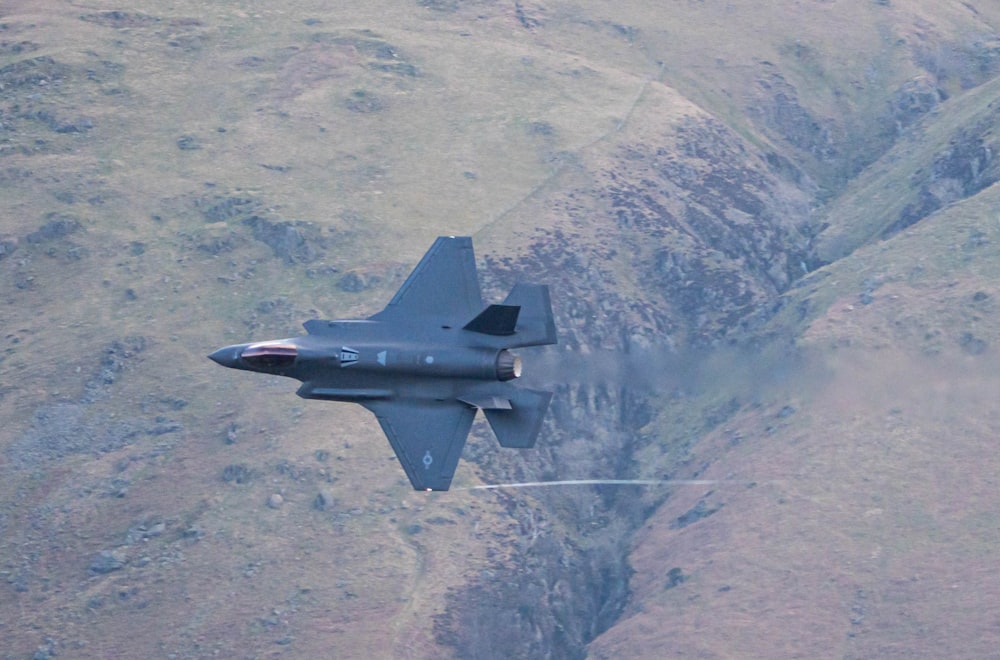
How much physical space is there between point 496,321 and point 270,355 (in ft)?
30.9

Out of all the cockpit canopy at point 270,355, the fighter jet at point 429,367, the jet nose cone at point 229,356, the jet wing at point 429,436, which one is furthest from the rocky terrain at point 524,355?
the jet nose cone at point 229,356

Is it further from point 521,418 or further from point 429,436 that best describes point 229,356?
point 521,418

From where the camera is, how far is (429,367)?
6009 centimetres

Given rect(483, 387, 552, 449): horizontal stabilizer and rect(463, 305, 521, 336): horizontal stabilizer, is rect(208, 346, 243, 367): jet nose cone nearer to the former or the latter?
rect(463, 305, 521, 336): horizontal stabilizer

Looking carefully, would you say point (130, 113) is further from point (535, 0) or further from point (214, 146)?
point (535, 0)

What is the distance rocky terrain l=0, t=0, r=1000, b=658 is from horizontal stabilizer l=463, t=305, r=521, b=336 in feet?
61.5

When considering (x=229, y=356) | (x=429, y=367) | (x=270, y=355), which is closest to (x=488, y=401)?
(x=429, y=367)

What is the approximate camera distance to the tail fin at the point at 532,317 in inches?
2366

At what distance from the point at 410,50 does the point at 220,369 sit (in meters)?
53.8

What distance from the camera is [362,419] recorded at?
12812 centimetres

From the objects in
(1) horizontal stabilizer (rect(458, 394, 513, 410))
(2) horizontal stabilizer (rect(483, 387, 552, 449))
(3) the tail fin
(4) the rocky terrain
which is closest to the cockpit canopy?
(1) horizontal stabilizer (rect(458, 394, 513, 410))

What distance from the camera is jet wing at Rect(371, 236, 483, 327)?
62.8 metres

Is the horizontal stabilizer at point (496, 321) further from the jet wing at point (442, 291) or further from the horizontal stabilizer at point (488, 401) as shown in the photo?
the horizontal stabilizer at point (488, 401)

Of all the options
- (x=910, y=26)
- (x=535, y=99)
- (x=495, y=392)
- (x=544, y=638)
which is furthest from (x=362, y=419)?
(x=910, y=26)
